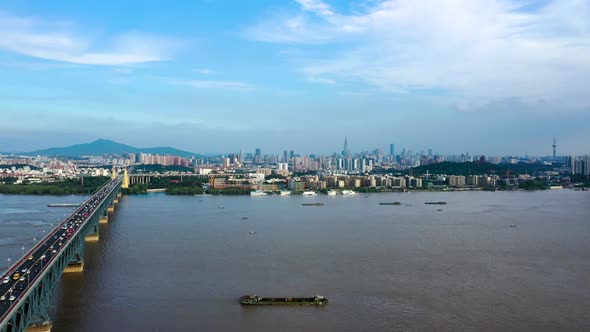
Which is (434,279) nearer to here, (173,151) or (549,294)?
(549,294)

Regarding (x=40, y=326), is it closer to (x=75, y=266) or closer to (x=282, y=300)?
(x=282, y=300)

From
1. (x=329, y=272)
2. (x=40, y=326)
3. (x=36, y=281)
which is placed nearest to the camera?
(x=36, y=281)

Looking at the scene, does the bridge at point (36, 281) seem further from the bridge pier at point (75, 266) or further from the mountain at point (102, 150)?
the mountain at point (102, 150)

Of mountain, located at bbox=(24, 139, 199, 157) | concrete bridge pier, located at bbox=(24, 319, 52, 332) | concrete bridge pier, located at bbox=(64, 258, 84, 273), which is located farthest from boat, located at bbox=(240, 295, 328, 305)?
mountain, located at bbox=(24, 139, 199, 157)

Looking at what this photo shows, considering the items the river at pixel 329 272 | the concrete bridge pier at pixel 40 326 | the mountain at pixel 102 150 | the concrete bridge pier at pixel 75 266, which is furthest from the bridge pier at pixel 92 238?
the mountain at pixel 102 150

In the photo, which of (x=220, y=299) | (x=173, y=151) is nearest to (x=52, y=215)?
(x=220, y=299)

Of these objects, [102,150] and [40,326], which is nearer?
[40,326]

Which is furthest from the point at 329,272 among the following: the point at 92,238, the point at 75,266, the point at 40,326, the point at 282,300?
the point at 92,238
